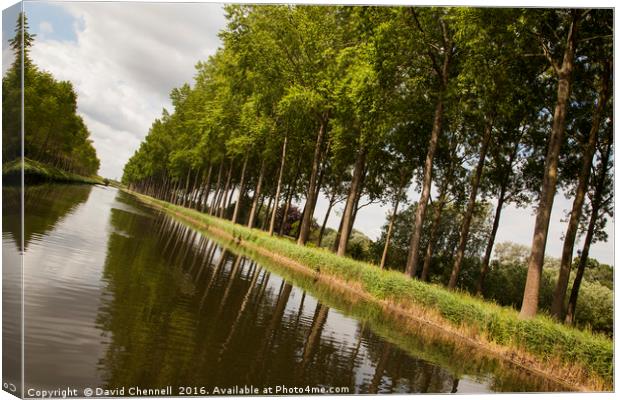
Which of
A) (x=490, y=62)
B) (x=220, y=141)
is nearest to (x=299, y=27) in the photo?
(x=490, y=62)

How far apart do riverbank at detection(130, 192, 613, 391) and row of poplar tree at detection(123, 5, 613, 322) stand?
1.34 meters

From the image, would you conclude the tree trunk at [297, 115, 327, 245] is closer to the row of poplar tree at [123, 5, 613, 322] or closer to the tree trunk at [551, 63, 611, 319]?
the row of poplar tree at [123, 5, 613, 322]

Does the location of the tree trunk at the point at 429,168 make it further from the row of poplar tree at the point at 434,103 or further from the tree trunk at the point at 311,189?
the tree trunk at the point at 311,189

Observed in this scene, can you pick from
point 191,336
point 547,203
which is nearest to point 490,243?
point 547,203

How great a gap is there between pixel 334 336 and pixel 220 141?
3785cm

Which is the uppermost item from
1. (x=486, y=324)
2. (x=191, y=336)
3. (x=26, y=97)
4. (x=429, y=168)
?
(x=429, y=168)

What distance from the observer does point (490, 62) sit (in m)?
17.8

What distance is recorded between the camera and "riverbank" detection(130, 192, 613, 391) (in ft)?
34.2

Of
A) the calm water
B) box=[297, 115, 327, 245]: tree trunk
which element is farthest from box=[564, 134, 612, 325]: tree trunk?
box=[297, 115, 327, 245]: tree trunk

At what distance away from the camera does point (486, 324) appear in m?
13.9

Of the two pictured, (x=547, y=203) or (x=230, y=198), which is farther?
(x=230, y=198)

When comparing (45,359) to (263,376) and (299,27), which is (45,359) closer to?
(263,376)

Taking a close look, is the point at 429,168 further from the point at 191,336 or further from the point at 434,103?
the point at 191,336

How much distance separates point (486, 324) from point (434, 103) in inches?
522
